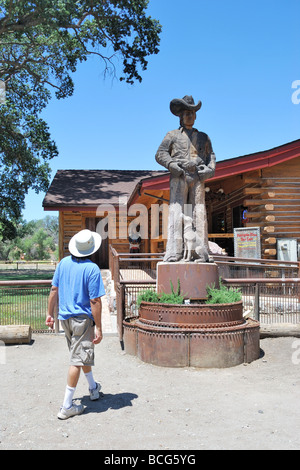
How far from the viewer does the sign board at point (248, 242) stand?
1113cm

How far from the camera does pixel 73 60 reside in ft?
63.1

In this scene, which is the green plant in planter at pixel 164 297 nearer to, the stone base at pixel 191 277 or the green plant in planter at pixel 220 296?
the stone base at pixel 191 277

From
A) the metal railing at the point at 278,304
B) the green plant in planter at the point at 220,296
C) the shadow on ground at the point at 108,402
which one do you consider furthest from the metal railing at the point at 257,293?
the shadow on ground at the point at 108,402

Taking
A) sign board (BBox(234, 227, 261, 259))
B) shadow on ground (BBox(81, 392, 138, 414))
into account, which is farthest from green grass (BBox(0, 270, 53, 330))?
sign board (BBox(234, 227, 261, 259))

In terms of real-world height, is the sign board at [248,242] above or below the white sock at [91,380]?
above

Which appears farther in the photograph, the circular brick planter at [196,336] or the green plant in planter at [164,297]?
the green plant in planter at [164,297]

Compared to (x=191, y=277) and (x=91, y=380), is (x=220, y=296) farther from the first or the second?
(x=91, y=380)

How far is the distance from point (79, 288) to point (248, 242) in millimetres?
8177

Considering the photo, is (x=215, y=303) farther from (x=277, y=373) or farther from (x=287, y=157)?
(x=287, y=157)

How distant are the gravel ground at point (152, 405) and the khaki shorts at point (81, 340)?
529 millimetres

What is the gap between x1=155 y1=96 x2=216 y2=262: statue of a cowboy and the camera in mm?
6492

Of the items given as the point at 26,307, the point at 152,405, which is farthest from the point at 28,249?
the point at 152,405

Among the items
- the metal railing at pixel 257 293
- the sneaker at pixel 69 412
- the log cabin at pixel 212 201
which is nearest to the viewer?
the sneaker at pixel 69 412

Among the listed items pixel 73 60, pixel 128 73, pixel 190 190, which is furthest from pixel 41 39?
pixel 190 190
